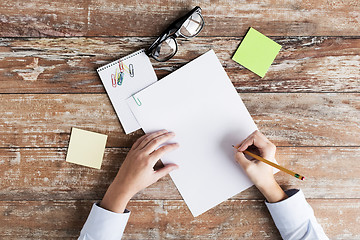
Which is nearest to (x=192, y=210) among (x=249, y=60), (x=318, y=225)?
(x=318, y=225)

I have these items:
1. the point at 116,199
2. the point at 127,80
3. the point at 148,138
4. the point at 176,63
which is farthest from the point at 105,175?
the point at 176,63

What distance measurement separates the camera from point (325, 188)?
1017 mm

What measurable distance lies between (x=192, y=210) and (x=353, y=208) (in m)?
0.57

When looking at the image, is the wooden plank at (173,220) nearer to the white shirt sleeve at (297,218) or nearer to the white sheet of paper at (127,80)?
the white shirt sleeve at (297,218)

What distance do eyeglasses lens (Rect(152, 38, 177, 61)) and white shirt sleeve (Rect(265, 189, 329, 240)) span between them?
0.61 meters

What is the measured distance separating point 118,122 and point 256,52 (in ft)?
1.73

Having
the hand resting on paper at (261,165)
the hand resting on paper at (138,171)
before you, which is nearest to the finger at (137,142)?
the hand resting on paper at (138,171)

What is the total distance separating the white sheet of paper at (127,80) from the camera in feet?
3.19

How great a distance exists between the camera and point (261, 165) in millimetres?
949

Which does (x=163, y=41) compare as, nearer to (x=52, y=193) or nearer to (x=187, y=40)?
(x=187, y=40)

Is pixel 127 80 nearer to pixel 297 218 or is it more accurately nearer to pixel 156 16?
pixel 156 16

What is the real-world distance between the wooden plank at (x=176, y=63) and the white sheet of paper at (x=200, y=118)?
0.16 ft

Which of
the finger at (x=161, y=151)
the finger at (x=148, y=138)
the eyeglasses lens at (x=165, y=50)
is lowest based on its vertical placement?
the finger at (x=161, y=151)

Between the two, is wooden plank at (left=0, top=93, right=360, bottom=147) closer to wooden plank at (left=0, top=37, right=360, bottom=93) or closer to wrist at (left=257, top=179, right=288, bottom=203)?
wooden plank at (left=0, top=37, right=360, bottom=93)
